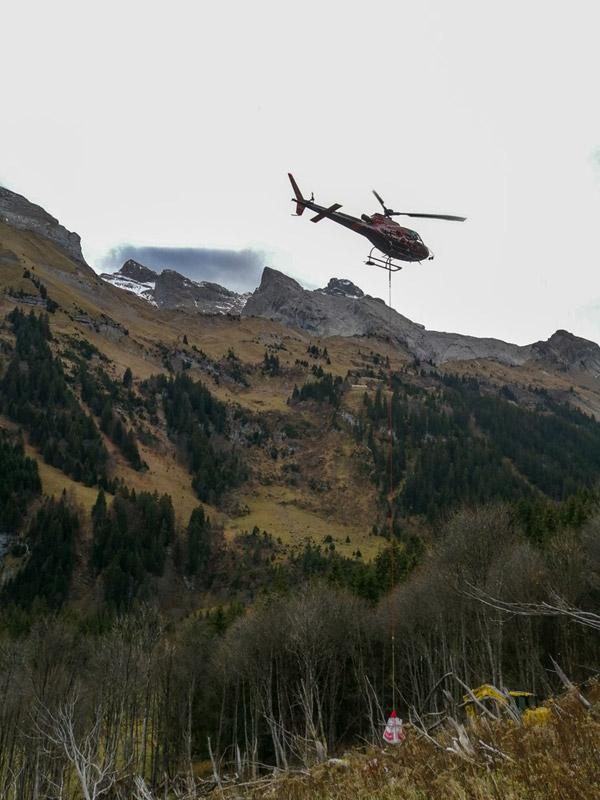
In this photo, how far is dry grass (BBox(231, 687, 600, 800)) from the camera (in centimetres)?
448

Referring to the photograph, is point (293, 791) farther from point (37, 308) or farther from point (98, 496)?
point (37, 308)

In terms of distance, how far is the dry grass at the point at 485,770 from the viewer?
14.7 feet

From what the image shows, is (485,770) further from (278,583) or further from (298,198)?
(278,583)

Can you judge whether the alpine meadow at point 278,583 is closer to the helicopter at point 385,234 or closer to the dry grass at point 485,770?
the dry grass at point 485,770

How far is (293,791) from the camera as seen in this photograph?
6.84 metres

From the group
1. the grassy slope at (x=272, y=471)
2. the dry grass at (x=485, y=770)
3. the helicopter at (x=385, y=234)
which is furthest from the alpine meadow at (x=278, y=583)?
the helicopter at (x=385, y=234)

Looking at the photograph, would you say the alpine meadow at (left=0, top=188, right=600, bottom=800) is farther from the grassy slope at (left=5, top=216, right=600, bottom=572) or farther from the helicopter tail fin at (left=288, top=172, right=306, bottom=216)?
the helicopter tail fin at (left=288, top=172, right=306, bottom=216)

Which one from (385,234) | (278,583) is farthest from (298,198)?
(278,583)

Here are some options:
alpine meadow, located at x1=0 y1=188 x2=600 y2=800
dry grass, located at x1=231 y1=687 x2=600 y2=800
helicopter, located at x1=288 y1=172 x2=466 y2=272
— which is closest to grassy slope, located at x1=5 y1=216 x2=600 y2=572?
alpine meadow, located at x1=0 y1=188 x2=600 y2=800

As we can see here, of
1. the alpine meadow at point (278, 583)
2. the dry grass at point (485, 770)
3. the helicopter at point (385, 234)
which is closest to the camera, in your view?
the dry grass at point (485, 770)

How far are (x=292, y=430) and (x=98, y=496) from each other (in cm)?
7971

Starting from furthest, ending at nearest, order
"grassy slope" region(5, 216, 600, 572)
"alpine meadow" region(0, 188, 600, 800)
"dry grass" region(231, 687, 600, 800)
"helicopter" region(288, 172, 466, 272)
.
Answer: "grassy slope" region(5, 216, 600, 572) → "helicopter" region(288, 172, 466, 272) → "alpine meadow" region(0, 188, 600, 800) → "dry grass" region(231, 687, 600, 800)

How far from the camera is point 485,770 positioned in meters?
5.29

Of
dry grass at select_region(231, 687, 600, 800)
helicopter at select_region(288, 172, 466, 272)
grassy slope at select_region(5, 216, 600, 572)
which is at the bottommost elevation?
grassy slope at select_region(5, 216, 600, 572)
